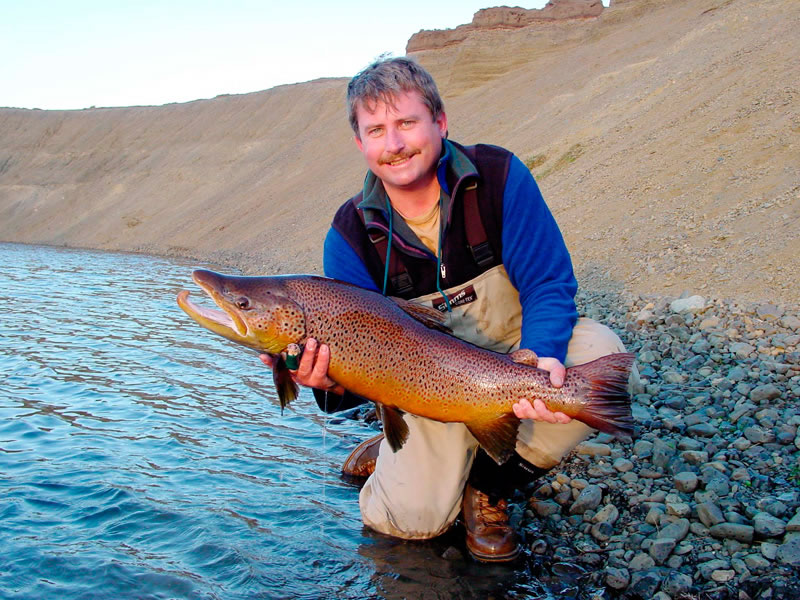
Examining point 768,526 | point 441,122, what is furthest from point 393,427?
point 768,526

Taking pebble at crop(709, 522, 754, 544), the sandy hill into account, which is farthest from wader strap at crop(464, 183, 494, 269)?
the sandy hill

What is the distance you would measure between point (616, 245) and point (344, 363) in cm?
762

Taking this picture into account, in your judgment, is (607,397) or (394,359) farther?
(394,359)

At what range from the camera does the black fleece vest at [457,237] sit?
12.5 ft

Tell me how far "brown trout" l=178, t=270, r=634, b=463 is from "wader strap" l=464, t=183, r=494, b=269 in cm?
60

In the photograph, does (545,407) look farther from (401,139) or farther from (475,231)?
(401,139)

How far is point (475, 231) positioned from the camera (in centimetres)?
385

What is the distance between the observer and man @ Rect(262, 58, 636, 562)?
3701mm

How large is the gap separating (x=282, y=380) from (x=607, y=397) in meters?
1.50

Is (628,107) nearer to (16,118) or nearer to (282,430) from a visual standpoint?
(282,430)

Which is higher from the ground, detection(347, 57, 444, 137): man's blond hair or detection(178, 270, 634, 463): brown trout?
detection(347, 57, 444, 137): man's blond hair

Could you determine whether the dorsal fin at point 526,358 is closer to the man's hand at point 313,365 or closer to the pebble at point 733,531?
the man's hand at point 313,365

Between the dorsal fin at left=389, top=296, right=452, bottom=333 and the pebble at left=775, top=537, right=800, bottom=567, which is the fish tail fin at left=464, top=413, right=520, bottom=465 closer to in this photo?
the dorsal fin at left=389, top=296, right=452, bottom=333

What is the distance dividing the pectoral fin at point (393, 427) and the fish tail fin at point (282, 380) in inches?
17.7
